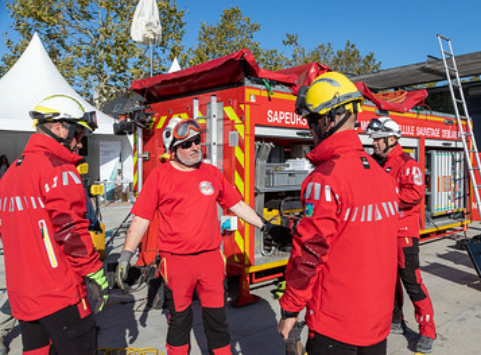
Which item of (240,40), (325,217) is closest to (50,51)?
(240,40)

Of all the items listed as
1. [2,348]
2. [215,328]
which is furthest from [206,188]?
[2,348]

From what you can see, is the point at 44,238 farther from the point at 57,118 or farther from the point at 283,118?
the point at 283,118

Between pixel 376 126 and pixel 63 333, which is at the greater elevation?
pixel 376 126

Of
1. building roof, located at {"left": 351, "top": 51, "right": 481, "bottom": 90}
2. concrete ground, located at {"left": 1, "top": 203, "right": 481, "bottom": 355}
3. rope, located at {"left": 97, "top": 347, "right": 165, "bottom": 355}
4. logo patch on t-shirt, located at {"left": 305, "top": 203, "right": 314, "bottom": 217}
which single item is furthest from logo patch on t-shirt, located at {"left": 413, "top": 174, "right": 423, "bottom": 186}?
building roof, located at {"left": 351, "top": 51, "right": 481, "bottom": 90}

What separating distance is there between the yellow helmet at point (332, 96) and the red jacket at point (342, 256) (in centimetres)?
27

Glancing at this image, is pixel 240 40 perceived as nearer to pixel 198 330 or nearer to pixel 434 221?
pixel 434 221

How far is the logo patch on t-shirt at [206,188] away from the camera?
3.01 meters

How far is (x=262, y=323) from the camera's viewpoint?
4148 millimetres

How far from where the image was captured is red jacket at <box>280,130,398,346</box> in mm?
1779

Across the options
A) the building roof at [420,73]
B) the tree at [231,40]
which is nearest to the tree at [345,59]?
the tree at [231,40]

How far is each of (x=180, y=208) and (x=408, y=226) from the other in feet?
7.14

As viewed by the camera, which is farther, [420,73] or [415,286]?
[420,73]

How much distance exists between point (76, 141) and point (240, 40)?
80.0ft

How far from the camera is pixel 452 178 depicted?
319 inches
